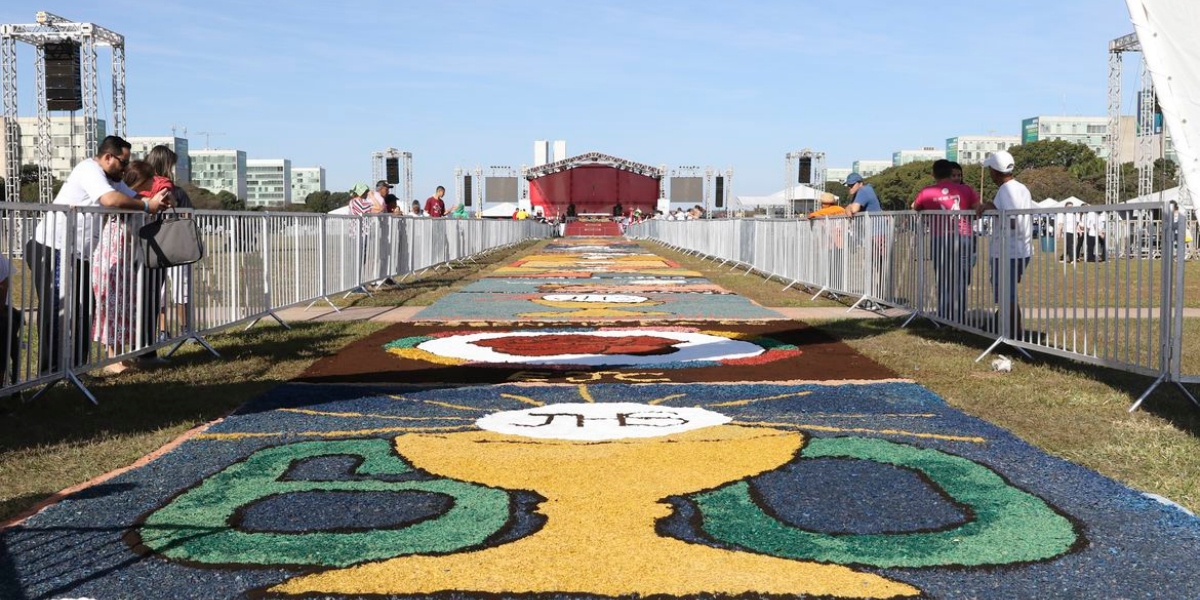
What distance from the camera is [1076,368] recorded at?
26.3 ft

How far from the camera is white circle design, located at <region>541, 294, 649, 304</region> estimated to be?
1464 cm

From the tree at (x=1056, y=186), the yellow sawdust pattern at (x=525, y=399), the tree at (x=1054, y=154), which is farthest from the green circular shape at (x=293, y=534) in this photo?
the tree at (x=1054, y=154)

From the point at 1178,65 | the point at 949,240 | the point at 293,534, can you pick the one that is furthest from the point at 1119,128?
the point at 293,534

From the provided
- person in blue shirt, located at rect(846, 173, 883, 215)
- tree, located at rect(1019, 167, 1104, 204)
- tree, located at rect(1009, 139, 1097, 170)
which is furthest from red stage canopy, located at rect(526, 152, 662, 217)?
person in blue shirt, located at rect(846, 173, 883, 215)

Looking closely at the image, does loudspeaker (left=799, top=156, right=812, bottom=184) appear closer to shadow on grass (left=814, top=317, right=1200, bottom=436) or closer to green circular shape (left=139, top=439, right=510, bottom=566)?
shadow on grass (left=814, top=317, right=1200, bottom=436)

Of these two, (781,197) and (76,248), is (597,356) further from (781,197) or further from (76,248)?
(781,197)

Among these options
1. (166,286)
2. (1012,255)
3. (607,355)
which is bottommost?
(607,355)

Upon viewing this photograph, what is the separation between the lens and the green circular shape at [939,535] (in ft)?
11.7

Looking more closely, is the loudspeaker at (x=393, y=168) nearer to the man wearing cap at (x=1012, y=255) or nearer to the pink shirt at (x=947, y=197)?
the pink shirt at (x=947, y=197)

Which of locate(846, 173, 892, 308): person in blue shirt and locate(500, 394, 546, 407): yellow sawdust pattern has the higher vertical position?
locate(846, 173, 892, 308): person in blue shirt

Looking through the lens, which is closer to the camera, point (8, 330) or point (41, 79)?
point (8, 330)

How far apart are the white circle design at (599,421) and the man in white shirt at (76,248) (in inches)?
110

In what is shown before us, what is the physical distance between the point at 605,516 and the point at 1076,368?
210 inches

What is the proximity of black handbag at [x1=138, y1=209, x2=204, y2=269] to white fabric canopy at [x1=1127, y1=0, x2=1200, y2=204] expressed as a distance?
6.03 metres
